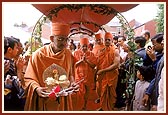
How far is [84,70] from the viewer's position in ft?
8.02

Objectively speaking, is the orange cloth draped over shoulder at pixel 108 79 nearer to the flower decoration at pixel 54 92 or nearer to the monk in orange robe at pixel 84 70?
the monk in orange robe at pixel 84 70

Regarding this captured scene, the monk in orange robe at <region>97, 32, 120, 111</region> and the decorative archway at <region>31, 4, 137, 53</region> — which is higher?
the decorative archway at <region>31, 4, 137, 53</region>

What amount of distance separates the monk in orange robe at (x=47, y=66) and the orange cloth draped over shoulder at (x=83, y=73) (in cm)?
4

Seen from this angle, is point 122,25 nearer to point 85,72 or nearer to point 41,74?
point 85,72

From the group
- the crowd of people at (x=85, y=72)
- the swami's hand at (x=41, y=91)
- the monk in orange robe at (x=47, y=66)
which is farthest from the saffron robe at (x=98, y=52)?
the swami's hand at (x=41, y=91)

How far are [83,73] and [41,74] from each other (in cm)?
27

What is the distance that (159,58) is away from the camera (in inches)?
95.7

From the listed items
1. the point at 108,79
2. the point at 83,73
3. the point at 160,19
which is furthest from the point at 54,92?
the point at 160,19

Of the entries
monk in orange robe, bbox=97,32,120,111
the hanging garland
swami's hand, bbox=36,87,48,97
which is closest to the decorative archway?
the hanging garland

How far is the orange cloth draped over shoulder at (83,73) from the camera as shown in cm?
244

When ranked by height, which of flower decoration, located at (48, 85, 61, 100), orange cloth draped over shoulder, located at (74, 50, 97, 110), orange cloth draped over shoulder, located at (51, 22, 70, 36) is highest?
orange cloth draped over shoulder, located at (51, 22, 70, 36)

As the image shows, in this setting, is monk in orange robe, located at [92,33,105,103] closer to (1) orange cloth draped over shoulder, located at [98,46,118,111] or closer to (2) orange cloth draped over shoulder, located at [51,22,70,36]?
(1) orange cloth draped over shoulder, located at [98,46,118,111]

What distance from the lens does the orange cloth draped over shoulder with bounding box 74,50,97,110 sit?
2.44 metres

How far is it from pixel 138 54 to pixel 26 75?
736mm
